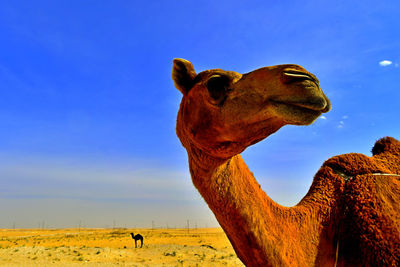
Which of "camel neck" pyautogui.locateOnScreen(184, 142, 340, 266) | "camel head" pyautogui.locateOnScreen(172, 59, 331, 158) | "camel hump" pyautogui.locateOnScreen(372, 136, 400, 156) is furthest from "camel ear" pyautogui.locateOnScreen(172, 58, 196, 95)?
"camel hump" pyautogui.locateOnScreen(372, 136, 400, 156)

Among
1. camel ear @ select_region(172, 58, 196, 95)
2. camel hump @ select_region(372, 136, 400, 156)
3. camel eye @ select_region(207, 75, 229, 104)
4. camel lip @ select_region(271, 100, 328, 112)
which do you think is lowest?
camel lip @ select_region(271, 100, 328, 112)

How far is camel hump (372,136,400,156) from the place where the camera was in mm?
4301

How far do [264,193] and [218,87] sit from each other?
125cm

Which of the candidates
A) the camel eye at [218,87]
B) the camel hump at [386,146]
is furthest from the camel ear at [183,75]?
the camel hump at [386,146]

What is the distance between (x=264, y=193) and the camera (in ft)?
10.8

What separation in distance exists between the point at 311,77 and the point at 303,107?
239 mm

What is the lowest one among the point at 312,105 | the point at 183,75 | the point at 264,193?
the point at 264,193

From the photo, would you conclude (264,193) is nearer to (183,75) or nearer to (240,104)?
(240,104)

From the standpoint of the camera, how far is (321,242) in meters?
3.05

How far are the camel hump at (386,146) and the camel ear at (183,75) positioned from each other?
9.92 ft

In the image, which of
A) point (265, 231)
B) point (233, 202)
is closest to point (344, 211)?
point (265, 231)

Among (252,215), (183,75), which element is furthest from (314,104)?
(183,75)

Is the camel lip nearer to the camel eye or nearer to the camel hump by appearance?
the camel eye

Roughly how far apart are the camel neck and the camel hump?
183cm
